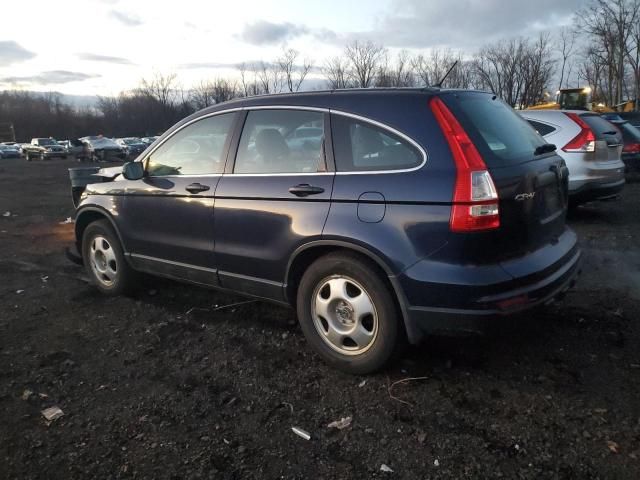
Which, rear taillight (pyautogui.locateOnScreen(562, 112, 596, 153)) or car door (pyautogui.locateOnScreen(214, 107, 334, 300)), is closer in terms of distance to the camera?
car door (pyautogui.locateOnScreen(214, 107, 334, 300))

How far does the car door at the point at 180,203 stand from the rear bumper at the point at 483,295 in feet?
5.80

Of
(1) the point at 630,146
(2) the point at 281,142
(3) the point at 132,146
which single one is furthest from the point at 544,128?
(3) the point at 132,146

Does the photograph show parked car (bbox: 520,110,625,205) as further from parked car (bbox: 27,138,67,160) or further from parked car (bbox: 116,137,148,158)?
parked car (bbox: 27,138,67,160)

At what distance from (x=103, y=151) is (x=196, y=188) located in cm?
3465

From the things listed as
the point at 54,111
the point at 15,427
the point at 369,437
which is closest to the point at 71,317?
the point at 15,427

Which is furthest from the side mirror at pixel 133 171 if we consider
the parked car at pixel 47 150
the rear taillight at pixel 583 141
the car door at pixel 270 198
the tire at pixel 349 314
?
the parked car at pixel 47 150

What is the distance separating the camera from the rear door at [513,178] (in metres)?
2.82

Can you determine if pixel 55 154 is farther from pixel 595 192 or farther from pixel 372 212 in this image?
pixel 372 212

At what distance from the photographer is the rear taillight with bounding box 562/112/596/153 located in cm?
718

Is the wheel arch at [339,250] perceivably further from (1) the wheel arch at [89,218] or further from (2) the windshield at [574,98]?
(2) the windshield at [574,98]

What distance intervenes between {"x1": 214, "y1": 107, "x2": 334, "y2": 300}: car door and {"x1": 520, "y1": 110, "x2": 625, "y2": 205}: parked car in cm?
513

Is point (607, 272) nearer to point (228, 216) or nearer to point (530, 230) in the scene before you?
point (530, 230)

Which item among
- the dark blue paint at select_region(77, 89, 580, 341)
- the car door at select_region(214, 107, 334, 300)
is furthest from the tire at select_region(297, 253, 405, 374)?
the car door at select_region(214, 107, 334, 300)

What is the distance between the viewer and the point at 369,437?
2.70 metres
